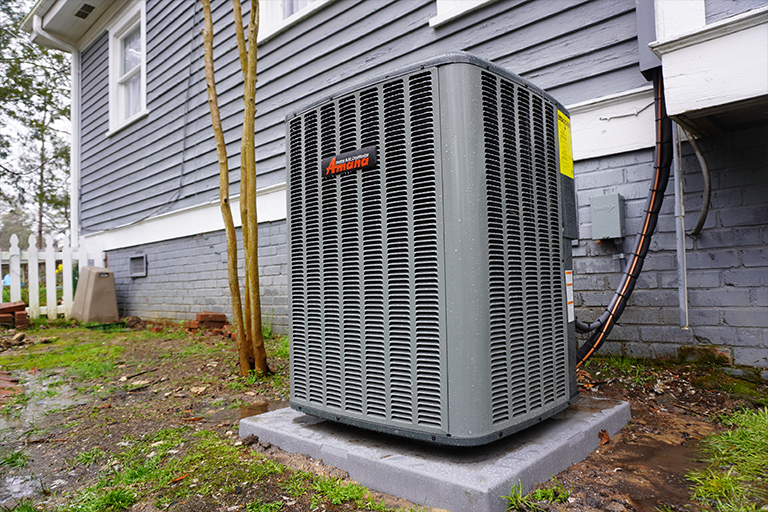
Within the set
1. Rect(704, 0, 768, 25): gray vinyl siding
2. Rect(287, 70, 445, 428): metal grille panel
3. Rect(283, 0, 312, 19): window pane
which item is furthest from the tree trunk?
Rect(704, 0, 768, 25): gray vinyl siding

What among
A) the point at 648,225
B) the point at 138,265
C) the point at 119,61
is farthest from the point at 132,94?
the point at 648,225

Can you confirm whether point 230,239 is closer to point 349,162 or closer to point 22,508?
point 349,162

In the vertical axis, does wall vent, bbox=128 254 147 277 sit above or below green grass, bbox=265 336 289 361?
above

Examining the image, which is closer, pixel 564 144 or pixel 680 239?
pixel 564 144

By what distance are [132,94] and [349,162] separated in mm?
8577

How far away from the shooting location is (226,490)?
1.75 metres

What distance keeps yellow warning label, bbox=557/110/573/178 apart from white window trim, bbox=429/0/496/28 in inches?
81.9

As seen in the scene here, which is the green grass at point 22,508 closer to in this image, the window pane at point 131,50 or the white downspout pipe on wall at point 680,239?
the white downspout pipe on wall at point 680,239

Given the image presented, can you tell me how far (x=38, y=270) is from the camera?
805cm

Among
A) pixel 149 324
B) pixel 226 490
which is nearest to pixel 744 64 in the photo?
pixel 226 490

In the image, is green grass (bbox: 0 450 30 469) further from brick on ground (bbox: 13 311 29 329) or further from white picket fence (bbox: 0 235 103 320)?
white picket fence (bbox: 0 235 103 320)

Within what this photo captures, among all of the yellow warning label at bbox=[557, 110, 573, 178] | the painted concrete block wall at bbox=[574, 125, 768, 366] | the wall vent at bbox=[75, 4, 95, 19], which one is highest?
the wall vent at bbox=[75, 4, 95, 19]

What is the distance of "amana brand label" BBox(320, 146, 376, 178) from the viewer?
183 centimetres

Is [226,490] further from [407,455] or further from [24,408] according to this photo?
[24,408]
